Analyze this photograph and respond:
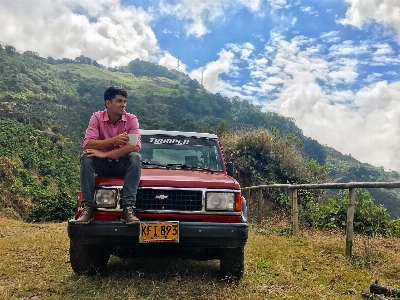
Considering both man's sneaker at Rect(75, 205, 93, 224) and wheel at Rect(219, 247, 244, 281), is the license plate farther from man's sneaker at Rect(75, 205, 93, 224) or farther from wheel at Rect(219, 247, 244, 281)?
wheel at Rect(219, 247, 244, 281)

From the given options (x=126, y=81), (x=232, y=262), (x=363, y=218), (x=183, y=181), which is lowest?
(x=232, y=262)

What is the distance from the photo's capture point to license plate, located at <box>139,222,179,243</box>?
3924 mm

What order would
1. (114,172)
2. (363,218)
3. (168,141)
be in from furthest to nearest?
(363,218)
(168,141)
(114,172)

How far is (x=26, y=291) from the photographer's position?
400cm

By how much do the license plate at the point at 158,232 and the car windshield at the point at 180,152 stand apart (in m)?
1.27

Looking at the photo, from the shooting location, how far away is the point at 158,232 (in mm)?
3939

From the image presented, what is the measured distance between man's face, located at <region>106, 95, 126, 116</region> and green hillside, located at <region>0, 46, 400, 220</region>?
12.2 meters

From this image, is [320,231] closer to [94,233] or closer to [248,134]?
[94,233]

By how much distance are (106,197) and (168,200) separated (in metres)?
0.63

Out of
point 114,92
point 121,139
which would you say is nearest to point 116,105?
point 114,92

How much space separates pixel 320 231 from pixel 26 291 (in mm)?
6254

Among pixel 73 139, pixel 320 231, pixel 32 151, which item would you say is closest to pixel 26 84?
pixel 73 139

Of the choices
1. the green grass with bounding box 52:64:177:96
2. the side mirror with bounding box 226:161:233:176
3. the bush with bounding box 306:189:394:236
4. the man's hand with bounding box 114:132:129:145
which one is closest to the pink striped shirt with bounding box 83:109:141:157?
the man's hand with bounding box 114:132:129:145

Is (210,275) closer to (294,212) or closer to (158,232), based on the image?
(158,232)
